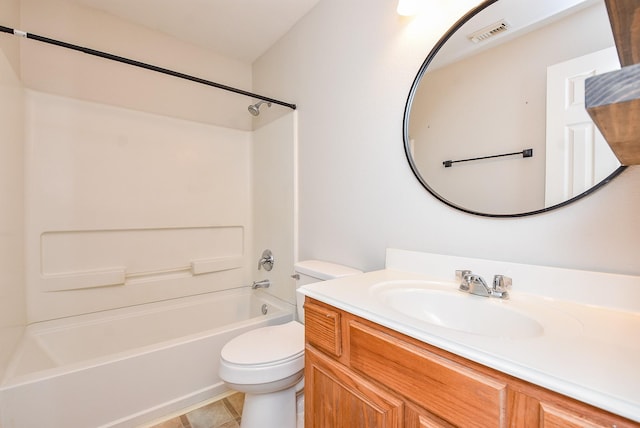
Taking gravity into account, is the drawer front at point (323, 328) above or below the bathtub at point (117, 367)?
above

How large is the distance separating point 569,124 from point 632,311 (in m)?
0.56

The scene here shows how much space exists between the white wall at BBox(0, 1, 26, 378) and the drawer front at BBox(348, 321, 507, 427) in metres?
1.60

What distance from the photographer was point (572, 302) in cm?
83

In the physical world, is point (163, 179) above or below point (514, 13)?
Answer: below

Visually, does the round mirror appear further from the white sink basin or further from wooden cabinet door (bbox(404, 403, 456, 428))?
wooden cabinet door (bbox(404, 403, 456, 428))

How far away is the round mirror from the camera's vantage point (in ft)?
2.80

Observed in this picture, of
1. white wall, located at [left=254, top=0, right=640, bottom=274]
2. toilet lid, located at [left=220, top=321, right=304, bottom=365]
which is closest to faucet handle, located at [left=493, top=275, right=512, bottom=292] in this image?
white wall, located at [left=254, top=0, right=640, bottom=274]

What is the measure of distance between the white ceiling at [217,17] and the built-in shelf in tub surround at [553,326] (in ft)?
6.11

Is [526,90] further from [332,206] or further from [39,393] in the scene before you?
[39,393]

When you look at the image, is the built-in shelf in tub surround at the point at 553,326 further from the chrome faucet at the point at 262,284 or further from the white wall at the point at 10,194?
the white wall at the point at 10,194

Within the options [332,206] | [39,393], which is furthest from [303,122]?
[39,393]

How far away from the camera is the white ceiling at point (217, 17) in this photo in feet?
6.15

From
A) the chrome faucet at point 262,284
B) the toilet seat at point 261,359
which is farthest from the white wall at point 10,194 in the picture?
the chrome faucet at point 262,284

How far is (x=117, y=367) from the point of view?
4.59 feet
